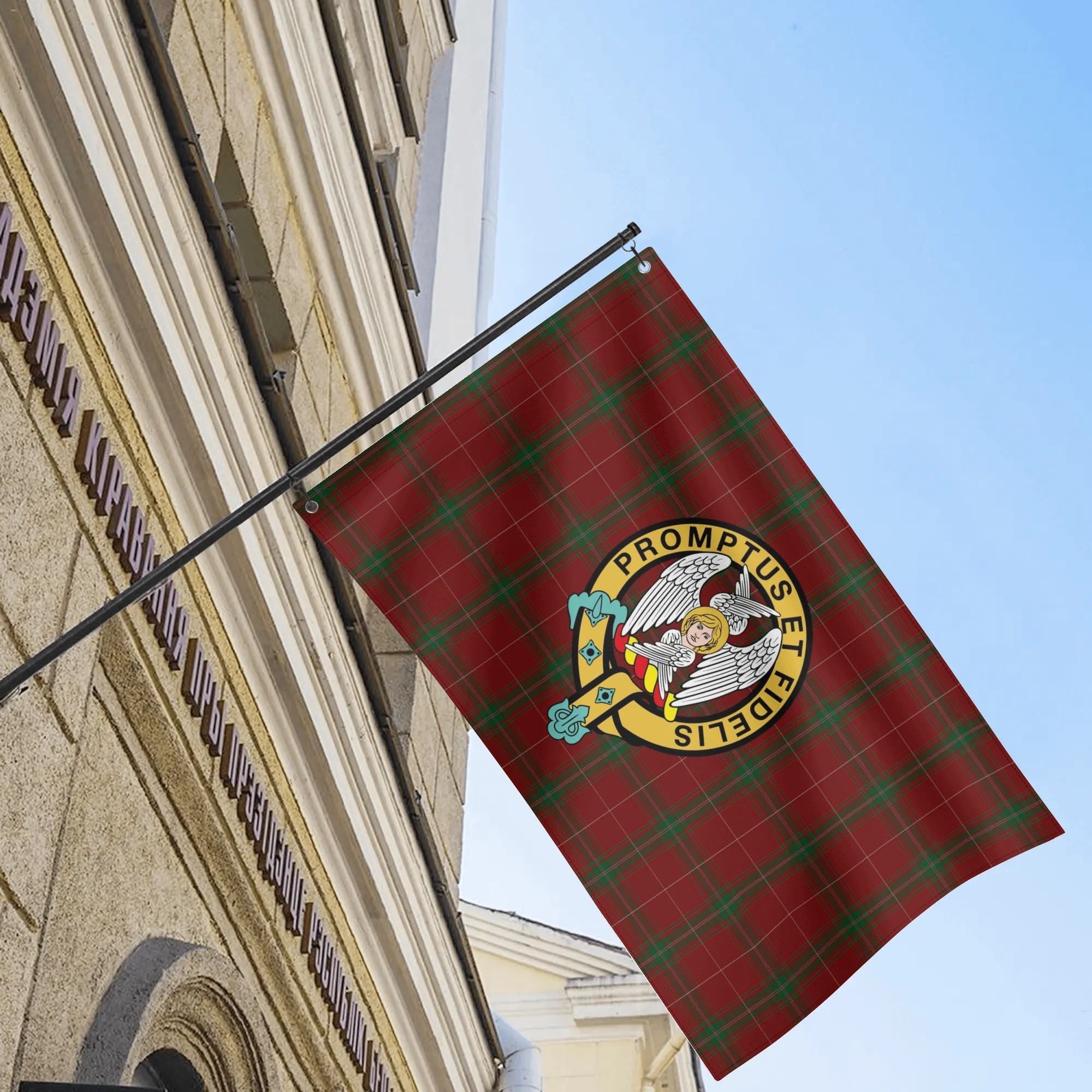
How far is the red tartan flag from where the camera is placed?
4.85 metres

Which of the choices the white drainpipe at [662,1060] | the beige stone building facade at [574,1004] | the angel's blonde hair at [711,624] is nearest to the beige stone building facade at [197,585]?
the angel's blonde hair at [711,624]

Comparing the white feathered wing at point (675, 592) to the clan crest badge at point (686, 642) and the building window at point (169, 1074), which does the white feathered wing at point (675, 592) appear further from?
the building window at point (169, 1074)

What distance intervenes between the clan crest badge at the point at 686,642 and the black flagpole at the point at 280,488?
79 cm

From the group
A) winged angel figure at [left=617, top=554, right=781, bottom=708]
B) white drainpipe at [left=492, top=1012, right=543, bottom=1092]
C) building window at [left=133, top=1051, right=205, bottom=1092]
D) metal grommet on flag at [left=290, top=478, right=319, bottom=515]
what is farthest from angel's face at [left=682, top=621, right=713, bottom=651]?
white drainpipe at [left=492, top=1012, right=543, bottom=1092]

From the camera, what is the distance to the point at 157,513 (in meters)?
5.59

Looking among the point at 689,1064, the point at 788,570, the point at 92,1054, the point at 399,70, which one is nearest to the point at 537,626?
the point at 788,570

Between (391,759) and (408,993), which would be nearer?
(391,759)

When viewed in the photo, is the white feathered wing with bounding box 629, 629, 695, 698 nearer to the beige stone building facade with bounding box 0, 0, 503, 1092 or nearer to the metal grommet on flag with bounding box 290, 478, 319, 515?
the metal grommet on flag with bounding box 290, 478, 319, 515

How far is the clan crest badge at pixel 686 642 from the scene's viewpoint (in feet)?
16.0

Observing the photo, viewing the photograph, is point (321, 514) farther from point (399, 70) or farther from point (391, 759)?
point (399, 70)

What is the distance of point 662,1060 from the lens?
61.3 feet

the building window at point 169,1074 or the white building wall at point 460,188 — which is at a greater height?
the white building wall at point 460,188

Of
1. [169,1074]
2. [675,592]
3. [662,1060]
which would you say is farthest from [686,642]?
[662,1060]

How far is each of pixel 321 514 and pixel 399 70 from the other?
261 inches
